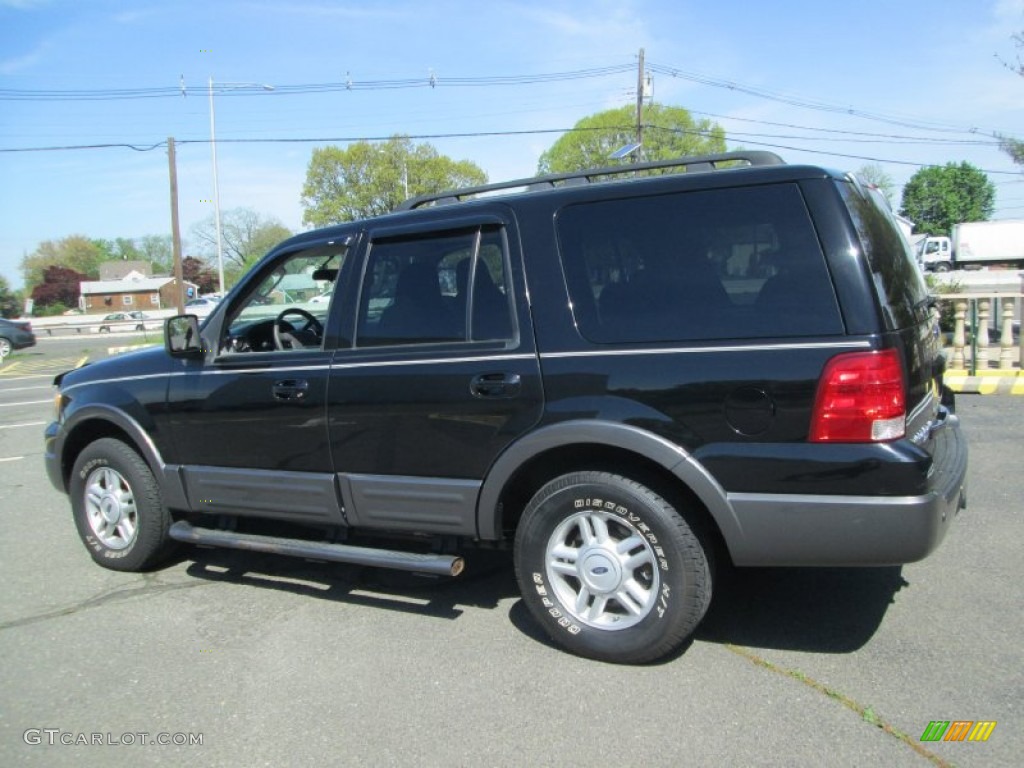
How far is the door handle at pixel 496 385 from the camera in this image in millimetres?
3326

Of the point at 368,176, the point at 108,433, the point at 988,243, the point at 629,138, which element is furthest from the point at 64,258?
the point at 108,433

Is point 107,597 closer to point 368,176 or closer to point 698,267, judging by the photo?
point 698,267

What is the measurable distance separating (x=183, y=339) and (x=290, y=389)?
81 centimetres

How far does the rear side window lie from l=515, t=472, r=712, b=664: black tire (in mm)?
693

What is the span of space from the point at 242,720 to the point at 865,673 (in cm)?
247

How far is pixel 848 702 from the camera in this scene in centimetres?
289

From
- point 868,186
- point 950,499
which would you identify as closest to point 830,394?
point 950,499

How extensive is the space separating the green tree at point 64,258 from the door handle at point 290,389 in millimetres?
119156

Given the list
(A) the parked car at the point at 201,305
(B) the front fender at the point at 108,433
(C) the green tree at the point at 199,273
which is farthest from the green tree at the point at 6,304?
(B) the front fender at the point at 108,433

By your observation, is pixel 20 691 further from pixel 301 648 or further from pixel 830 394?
pixel 830 394

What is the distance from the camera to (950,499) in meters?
3.02

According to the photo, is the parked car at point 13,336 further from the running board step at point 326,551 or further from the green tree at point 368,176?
the green tree at point 368,176

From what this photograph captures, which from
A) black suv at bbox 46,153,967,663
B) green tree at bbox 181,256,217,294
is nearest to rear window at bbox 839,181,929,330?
black suv at bbox 46,153,967,663

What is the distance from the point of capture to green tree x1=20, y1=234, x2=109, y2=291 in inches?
4186
